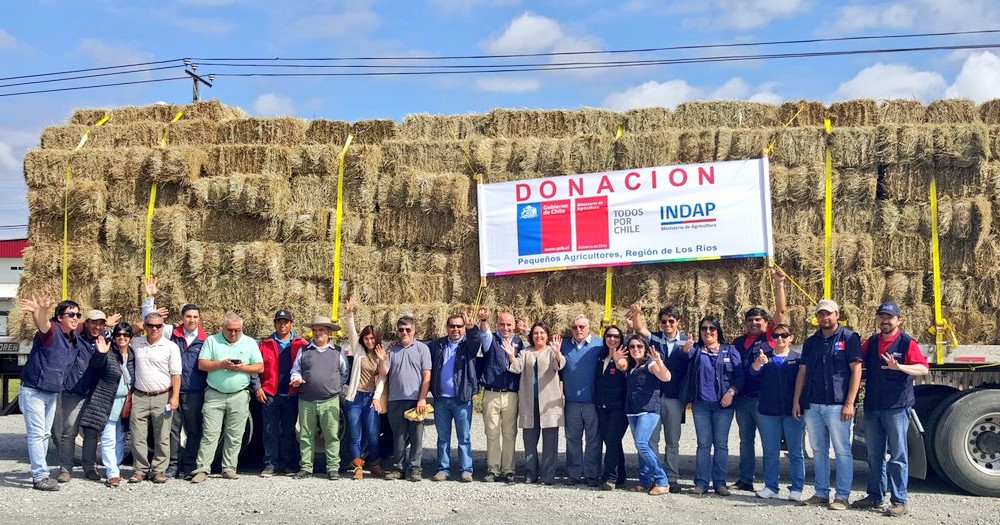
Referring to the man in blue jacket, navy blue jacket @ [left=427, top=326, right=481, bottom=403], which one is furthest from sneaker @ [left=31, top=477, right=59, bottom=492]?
navy blue jacket @ [left=427, top=326, right=481, bottom=403]

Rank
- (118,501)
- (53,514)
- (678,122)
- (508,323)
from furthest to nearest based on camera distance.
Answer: (678,122)
(508,323)
(118,501)
(53,514)

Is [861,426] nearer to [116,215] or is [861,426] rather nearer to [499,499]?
[499,499]

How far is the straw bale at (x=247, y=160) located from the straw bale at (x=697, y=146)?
15.6 ft

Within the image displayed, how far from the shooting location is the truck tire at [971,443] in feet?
27.4

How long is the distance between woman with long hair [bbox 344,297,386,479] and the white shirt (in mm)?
1790

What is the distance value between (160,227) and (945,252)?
9.00 metres

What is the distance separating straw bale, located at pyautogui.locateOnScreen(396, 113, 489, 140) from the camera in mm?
10961

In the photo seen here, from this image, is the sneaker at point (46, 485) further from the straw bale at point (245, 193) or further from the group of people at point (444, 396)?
the straw bale at point (245, 193)

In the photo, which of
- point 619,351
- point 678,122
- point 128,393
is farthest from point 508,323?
point 128,393

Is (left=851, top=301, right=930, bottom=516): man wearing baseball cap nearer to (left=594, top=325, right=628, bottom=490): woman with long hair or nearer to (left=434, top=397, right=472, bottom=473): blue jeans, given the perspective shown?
A: (left=594, top=325, right=628, bottom=490): woman with long hair

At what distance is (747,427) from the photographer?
8.50m

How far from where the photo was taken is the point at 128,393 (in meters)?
9.18

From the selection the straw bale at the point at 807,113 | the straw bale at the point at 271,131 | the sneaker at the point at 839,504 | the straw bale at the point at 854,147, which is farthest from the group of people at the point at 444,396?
the straw bale at the point at 271,131

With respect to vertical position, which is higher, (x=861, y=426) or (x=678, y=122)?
(x=678, y=122)
